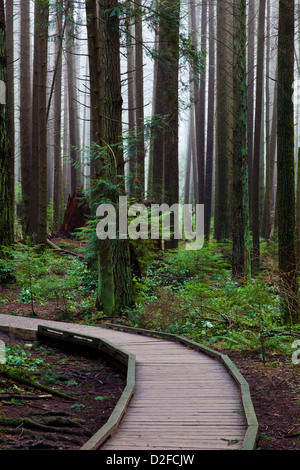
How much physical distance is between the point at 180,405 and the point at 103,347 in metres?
3.18

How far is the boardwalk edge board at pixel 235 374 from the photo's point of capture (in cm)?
422

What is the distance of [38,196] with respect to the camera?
16.5m

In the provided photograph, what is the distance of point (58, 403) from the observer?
610 cm

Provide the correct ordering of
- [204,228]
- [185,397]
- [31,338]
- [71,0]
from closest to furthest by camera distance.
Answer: [185,397] → [31,338] → [71,0] → [204,228]

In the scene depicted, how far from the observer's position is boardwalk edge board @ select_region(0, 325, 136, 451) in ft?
15.8

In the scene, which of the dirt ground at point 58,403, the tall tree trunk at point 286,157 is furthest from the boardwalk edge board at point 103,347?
the tall tree trunk at point 286,157

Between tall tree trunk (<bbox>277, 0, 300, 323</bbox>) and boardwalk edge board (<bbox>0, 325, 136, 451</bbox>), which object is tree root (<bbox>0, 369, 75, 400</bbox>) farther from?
tall tree trunk (<bbox>277, 0, 300, 323</bbox>)

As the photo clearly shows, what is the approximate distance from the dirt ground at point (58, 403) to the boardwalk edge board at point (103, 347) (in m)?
0.24

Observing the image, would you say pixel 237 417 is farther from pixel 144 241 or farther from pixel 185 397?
pixel 144 241

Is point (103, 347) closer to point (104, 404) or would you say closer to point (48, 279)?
point (104, 404)

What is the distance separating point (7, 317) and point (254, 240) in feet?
34.4

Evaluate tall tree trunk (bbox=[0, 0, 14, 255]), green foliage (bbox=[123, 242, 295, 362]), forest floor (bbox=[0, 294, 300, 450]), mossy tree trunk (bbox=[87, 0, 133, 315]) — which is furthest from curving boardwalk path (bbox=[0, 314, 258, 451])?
tall tree trunk (bbox=[0, 0, 14, 255])
